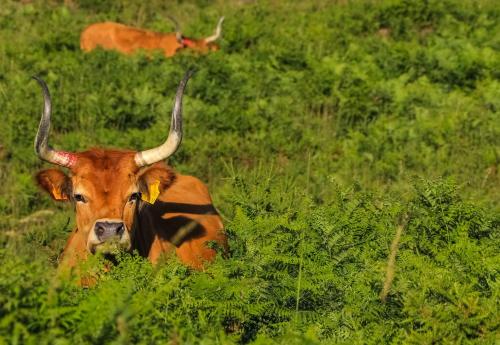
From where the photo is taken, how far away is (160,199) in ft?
27.2

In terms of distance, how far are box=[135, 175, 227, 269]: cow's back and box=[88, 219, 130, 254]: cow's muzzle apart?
393 millimetres

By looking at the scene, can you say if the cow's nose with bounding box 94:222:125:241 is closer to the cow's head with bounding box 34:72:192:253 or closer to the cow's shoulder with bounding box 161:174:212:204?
the cow's head with bounding box 34:72:192:253

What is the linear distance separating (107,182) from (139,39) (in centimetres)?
1226

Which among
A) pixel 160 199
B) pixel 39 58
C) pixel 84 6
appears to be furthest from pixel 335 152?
pixel 84 6

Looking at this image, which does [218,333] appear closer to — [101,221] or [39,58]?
[101,221]

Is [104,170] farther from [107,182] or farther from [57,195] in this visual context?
[57,195]

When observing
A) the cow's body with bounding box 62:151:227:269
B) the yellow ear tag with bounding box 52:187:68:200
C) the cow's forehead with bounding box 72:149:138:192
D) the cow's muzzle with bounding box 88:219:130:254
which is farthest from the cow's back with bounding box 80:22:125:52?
the cow's muzzle with bounding box 88:219:130:254

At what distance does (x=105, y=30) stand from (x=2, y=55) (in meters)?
3.78

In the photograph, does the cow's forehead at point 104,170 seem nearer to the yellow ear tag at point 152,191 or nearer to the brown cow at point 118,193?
the brown cow at point 118,193

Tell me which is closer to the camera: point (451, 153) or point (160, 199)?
point (160, 199)

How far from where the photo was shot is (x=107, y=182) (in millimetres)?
6652

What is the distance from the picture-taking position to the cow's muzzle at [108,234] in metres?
6.30

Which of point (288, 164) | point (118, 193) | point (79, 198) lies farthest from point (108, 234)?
point (288, 164)

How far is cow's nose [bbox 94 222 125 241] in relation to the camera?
6.30m
